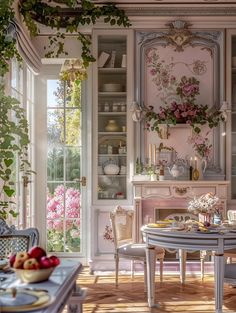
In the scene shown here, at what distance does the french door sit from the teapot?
1125 millimetres

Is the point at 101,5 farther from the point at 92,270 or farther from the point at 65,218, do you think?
the point at 92,270

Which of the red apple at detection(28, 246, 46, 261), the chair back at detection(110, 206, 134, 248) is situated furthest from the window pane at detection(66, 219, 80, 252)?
the red apple at detection(28, 246, 46, 261)

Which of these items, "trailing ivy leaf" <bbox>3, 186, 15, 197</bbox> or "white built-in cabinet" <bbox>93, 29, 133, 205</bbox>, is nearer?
"trailing ivy leaf" <bbox>3, 186, 15, 197</bbox>

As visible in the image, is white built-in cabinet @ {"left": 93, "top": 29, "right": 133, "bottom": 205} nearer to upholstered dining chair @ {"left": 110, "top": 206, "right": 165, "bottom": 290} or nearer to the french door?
the french door

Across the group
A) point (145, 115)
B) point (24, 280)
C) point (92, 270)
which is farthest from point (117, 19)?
point (24, 280)

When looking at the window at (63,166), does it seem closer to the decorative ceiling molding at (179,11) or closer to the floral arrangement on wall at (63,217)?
the floral arrangement on wall at (63,217)

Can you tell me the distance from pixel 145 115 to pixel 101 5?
53.7 inches

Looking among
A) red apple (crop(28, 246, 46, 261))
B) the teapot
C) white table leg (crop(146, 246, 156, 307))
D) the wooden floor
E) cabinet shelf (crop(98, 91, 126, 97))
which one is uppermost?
cabinet shelf (crop(98, 91, 126, 97))

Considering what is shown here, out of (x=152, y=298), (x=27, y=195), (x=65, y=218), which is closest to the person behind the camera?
(x=152, y=298)

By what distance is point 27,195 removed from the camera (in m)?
6.02

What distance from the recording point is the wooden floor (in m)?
4.52

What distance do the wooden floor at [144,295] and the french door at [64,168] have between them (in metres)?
0.74

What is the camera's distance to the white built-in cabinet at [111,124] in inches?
243

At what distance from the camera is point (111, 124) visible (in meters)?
6.22
